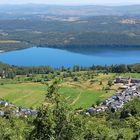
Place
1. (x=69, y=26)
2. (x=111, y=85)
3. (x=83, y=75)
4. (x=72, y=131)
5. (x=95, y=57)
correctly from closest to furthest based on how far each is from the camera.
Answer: (x=72, y=131), (x=111, y=85), (x=83, y=75), (x=95, y=57), (x=69, y=26)

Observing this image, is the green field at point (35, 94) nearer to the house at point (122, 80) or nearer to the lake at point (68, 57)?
the house at point (122, 80)

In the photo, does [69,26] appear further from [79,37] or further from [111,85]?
[111,85]

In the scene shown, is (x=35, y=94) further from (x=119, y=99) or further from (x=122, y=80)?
(x=122, y=80)

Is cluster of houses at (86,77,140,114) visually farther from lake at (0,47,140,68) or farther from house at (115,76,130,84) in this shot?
lake at (0,47,140,68)

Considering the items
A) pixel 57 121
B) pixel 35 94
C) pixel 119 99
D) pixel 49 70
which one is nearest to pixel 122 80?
pixel 119 99

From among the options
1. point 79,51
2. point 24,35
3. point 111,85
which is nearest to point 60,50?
point 79,51

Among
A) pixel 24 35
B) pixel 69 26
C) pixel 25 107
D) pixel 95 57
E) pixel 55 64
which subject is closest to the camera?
pixel 25 107

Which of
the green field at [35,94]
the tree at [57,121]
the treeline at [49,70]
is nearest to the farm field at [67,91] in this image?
the green field at [35,94]

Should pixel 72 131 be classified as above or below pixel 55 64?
above
